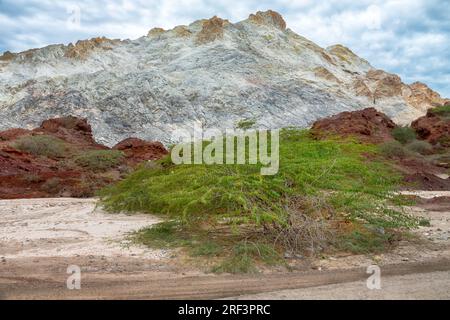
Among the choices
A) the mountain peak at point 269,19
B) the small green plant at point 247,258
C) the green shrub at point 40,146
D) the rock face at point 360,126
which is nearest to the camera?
the small green plant at point 247,258

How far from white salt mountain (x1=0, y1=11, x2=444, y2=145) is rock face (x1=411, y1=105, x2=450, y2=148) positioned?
12467mm

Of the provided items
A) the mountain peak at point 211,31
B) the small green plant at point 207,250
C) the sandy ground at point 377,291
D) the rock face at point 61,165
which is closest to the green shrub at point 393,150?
the rock face at point 61,165

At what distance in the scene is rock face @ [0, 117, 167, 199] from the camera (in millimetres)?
20961

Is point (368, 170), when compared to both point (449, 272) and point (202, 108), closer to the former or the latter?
point (449, 272)

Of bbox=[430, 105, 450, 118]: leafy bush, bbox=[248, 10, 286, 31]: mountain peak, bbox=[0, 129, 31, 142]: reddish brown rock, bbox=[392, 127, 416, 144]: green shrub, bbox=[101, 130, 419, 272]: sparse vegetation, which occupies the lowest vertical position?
bbox=[101, 130, 419, 272]: sparse vegetation

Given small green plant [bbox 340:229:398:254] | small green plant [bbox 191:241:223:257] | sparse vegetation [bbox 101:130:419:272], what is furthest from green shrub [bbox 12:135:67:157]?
small green plant [bbox 340:229:398:254]

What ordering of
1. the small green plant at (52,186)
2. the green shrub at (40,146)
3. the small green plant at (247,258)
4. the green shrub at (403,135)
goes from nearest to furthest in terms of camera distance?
the small green plant at (247,258), the small green plant at (52,186), the green shrub at (40,146), the green shrub at (403,135)

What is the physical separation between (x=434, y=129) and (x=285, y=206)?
32.0 metres

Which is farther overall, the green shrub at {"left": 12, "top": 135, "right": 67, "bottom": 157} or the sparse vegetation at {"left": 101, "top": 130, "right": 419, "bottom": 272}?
the green shrub at {"left": 12, "top": 135, "right": 67, "bottom": 157}

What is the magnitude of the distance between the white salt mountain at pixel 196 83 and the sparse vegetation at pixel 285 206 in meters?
34.9

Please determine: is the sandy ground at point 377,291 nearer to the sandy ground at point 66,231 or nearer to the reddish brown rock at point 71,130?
the sandy ground at point 66,231

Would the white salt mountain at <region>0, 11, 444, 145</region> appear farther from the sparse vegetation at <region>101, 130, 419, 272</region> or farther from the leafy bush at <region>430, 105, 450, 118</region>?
the sparse vegetation at <region>101, 130, 419, 272</region>

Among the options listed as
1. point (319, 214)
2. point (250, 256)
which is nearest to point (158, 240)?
point (250, 256)

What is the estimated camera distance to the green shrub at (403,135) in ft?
116
